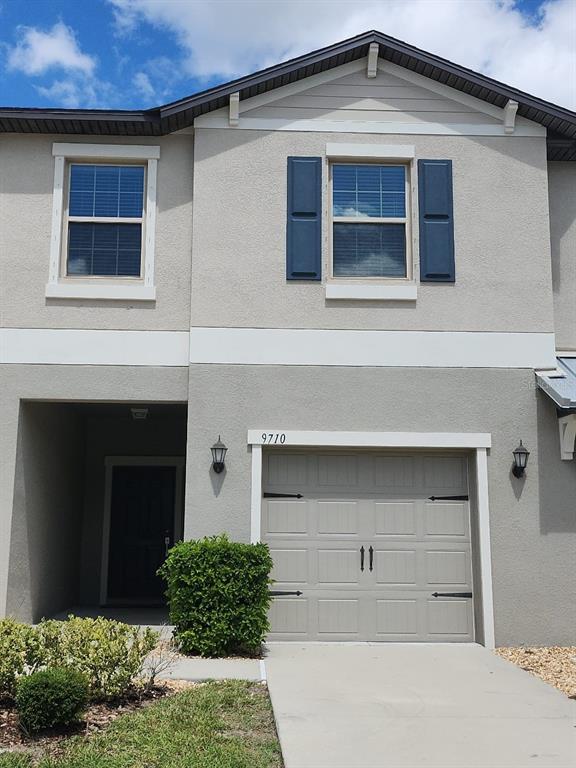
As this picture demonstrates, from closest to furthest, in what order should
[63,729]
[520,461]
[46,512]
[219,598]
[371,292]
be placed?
1. [63,729]
2. [219,598]
3. [520,461]
4. [371,292]
5. [46,512]

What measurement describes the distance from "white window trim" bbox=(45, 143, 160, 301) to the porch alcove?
229 centimetres

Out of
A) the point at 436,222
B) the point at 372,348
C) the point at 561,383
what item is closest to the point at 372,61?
the point at 436,222

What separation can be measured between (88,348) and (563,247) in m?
6.70

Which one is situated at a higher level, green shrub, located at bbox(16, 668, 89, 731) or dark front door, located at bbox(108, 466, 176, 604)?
dark front door, located at bbox(108, 466, 176, 604)

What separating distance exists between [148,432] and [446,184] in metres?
6.56

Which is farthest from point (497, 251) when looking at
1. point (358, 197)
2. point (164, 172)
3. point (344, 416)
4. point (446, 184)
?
point (164, 172)

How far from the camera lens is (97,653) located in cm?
686

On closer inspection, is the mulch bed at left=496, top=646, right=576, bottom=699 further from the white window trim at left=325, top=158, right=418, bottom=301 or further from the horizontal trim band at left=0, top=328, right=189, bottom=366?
the horizontal trim band at left=0, top=328, right=189, bottom=366

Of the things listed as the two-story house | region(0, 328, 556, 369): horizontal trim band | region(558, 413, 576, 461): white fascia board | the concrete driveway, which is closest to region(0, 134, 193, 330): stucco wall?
the two-story house

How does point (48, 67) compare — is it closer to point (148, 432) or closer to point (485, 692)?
point (148, 432)

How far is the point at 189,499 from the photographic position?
33.5ft

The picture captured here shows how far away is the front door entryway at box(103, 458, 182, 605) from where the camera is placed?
13.8 m

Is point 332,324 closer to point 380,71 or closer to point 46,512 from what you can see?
point 380,71

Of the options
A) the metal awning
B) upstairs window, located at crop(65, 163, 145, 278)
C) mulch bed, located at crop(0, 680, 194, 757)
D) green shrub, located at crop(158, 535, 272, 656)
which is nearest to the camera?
mulch bed, located at crop(0, 680, 194, 757)
